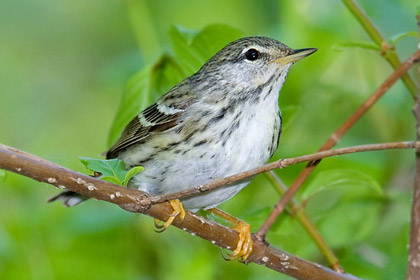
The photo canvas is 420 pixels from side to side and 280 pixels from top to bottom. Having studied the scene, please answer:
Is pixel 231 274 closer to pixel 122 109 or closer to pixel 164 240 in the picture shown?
pixel 164 240

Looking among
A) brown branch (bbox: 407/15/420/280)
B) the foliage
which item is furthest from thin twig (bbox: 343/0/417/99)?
the foliage

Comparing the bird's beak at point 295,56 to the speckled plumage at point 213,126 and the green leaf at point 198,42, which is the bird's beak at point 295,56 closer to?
the speckled plumage at point 213,126

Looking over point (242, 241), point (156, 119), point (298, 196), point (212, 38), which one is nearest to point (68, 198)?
point (156, 119)

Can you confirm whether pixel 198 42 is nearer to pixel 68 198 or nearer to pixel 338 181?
pixel 338 181

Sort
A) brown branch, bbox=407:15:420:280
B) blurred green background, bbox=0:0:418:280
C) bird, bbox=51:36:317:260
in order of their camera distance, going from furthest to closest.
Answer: blurred green background, bbox=0:0:418:280
bird, bbox=51:36:317:260
brown branch, bbox=407:15:420:280

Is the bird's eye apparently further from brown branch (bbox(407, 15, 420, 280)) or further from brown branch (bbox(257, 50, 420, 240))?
brown branch (bbox(407, 15, 420, 280))

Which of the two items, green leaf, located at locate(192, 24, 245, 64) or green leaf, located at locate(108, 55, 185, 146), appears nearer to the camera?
green leaf, located at locate(192, 24, 245, 64)

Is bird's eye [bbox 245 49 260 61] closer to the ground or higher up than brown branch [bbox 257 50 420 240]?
higher up
